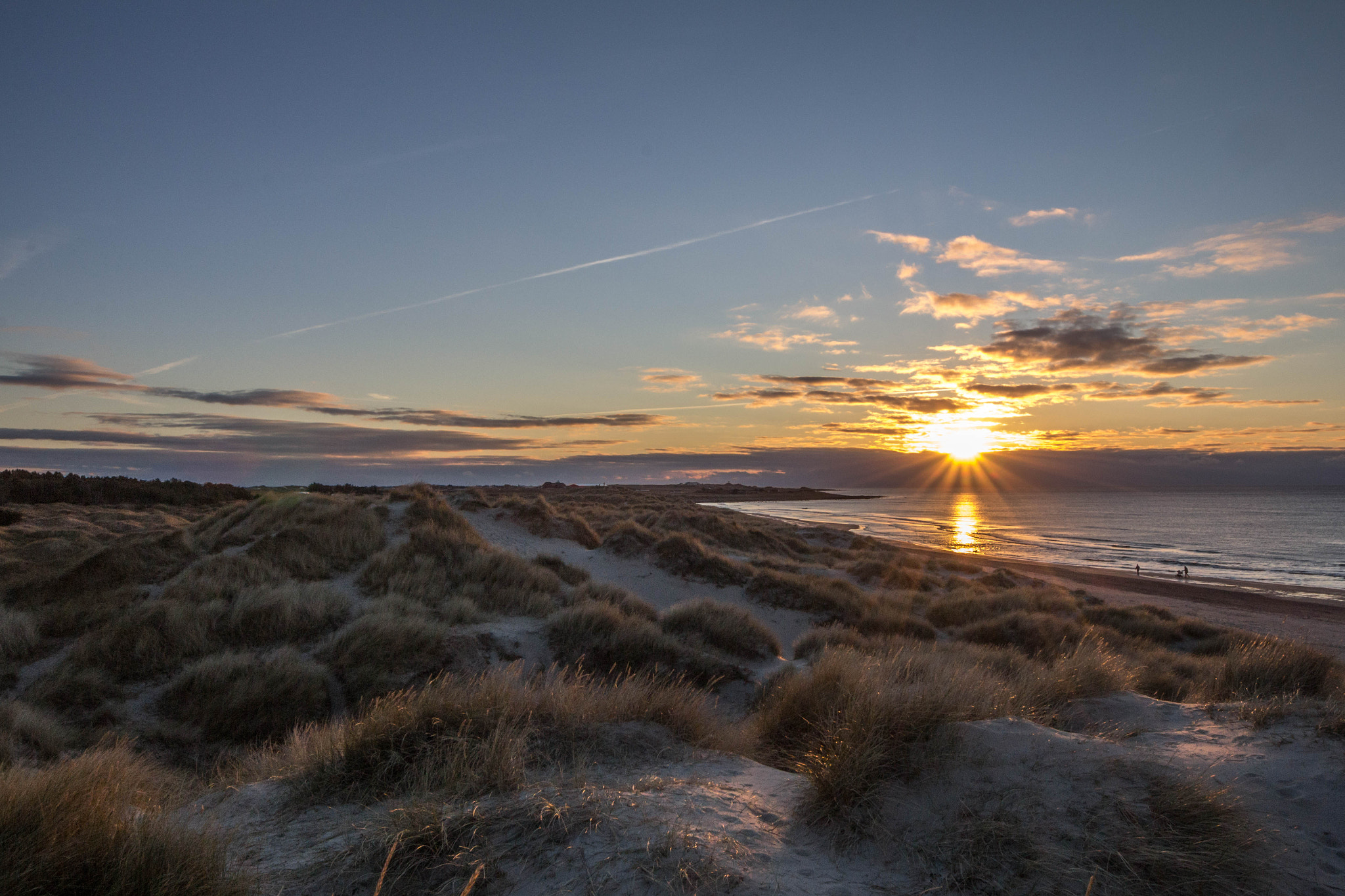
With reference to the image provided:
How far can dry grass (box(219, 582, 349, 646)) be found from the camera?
10281 mm

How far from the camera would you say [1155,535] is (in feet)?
194

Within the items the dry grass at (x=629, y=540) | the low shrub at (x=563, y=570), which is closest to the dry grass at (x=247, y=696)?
the low shrub at (x=563, y=570)

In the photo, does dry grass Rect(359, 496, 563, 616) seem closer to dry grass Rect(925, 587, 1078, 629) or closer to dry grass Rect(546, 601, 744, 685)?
dry grass Rect(546, 601, 744, 685)

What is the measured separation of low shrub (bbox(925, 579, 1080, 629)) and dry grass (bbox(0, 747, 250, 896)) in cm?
1694

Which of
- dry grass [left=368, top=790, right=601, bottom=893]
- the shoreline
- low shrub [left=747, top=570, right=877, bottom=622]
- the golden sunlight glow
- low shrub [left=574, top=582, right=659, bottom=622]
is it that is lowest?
the golden sunlight glow

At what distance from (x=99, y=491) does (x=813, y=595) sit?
37014 millimetres

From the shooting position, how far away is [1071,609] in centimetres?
1944

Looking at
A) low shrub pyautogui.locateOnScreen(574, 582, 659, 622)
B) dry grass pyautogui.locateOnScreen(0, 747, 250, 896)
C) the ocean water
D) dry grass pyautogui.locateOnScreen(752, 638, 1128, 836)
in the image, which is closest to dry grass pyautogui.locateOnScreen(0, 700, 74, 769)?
dry grass pyautogui.locateOnScreen(0, 747, 250, 896)

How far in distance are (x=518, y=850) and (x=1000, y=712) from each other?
3.78 m

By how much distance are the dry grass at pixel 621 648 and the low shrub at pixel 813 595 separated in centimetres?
677

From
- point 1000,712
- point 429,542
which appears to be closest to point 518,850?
point 1000,712

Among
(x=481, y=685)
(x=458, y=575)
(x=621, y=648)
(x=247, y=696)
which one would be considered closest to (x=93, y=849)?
(x=481, y=685)

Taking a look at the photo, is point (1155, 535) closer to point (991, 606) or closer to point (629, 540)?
point (991, 606)

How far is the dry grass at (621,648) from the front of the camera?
10133mm
